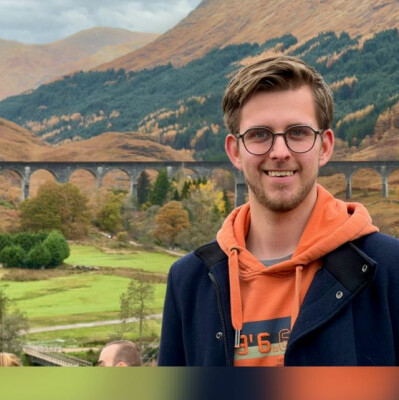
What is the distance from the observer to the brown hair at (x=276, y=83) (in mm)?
601

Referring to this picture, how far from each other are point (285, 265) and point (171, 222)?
61.6 feet

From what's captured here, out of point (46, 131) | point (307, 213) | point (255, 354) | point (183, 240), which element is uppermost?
point (46, 131)

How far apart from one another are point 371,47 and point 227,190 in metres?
11.4

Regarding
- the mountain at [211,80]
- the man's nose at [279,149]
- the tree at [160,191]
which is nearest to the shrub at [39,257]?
the tree at [160,191]

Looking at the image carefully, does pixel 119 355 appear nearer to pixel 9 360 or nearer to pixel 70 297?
pixel 9 360

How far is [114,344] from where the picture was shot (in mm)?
1321

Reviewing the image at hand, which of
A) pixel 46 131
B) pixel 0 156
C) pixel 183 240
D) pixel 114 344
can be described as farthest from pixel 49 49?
pixel 114 344

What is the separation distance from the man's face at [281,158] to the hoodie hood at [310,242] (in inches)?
1.0

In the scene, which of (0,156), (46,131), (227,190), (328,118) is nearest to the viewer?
(328,118)

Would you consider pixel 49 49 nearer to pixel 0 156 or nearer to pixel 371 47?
pixel 0 156

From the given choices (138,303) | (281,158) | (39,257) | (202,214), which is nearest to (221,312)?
(281,158)

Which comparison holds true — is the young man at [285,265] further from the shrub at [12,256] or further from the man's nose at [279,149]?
the shrub at [12,256]

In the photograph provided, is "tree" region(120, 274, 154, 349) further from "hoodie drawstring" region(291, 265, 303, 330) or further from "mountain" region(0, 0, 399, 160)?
"hoodie drawstring" region(291, 265, 303, 330)

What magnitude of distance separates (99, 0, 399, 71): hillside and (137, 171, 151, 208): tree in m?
11.1
